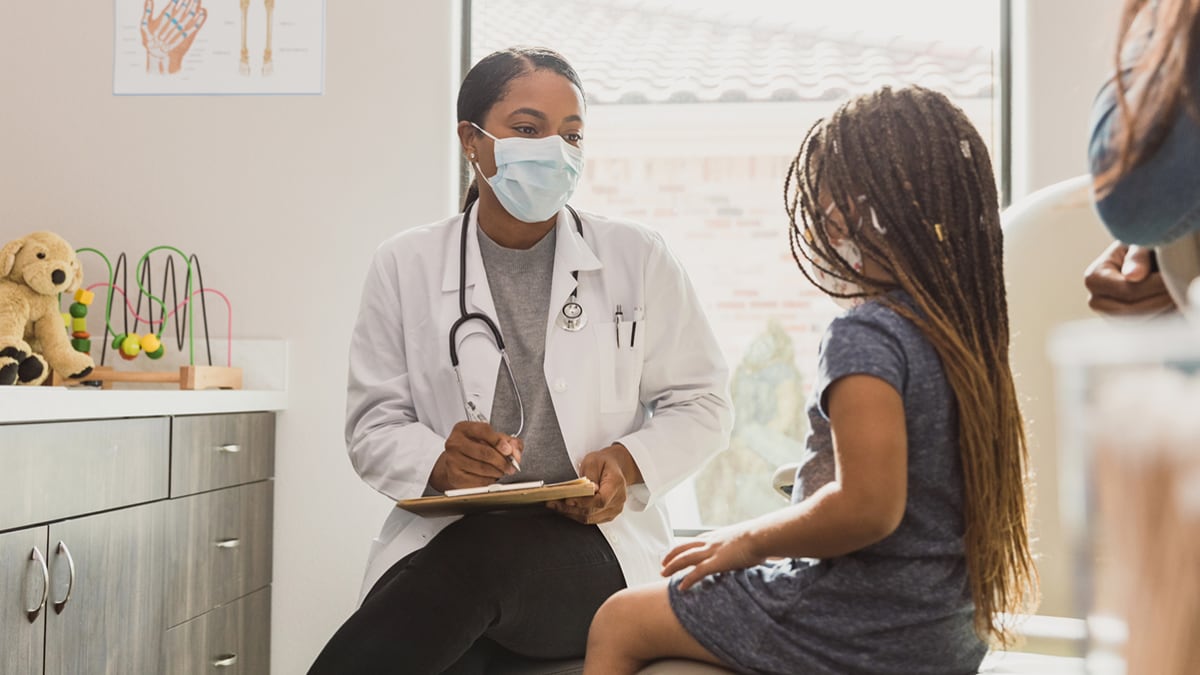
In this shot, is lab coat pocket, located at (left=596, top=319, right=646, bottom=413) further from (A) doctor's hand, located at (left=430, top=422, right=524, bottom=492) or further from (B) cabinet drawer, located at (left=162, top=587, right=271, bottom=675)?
(B) cabinet drawer, located at (left=162, top=587, right=271, bottom=675)

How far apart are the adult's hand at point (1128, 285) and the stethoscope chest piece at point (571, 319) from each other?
905 mm

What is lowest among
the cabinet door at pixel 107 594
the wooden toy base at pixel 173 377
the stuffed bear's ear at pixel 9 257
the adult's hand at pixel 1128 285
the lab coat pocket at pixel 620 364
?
the cabinet door at pixel 107 594

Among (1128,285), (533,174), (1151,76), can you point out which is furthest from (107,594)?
(1151,76)

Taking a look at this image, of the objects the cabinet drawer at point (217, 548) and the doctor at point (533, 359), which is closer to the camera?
the doctor at point (533, 359)

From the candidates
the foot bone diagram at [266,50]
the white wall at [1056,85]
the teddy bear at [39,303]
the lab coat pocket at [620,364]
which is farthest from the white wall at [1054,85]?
the teddy bear at [39,303]

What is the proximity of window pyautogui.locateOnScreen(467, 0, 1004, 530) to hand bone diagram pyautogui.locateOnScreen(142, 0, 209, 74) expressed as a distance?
66 cm

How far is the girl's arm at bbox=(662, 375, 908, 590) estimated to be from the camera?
95cm

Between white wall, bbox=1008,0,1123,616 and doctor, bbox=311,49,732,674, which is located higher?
white wall, bbox=1008,0,1123,616

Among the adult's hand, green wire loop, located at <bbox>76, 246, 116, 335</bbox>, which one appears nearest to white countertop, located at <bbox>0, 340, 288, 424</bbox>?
green wire loop, located at <bbox>76, 246, 116, 335</bbox>

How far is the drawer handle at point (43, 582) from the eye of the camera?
172 centimetres

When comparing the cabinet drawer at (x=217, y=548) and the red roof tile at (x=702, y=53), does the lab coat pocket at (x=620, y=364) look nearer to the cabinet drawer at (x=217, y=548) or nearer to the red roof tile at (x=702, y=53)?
the cabinet drawer at (x=217, y=548)

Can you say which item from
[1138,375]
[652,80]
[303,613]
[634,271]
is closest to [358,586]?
[303,613]

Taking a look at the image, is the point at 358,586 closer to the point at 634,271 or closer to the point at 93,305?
the point at 93,305

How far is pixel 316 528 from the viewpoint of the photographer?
2.59m
